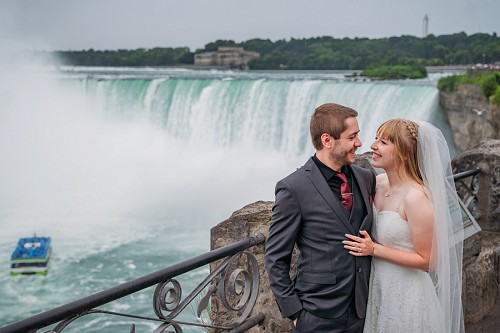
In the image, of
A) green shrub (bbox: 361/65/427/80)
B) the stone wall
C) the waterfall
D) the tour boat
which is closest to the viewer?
the stone wall

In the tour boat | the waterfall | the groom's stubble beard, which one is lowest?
the tour boat

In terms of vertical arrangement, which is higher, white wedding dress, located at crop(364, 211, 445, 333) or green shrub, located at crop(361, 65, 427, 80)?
white wedding dress, located at crop(364, 211, 445, 333)

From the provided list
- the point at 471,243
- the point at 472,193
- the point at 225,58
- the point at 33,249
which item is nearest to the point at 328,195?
the point at 471,243

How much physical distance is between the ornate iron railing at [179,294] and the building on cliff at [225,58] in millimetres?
51715

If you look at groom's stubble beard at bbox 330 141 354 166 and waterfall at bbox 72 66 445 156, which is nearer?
groom's stubble beard at bbox 330 141 354 166

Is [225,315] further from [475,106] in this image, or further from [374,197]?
[475,106]

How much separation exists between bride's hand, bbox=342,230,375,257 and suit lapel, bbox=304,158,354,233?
39mm

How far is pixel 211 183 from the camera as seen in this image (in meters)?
25.3

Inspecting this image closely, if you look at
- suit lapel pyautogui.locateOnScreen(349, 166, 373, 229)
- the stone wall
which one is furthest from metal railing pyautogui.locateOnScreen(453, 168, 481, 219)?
suit lapel pyautogui.locateOnScreen(349, 166, 373, 229)

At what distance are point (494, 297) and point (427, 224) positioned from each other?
2407 mm

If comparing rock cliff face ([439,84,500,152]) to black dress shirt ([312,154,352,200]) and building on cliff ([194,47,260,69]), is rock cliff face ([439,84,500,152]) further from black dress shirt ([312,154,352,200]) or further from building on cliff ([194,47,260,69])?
building on cliff ([194,47,260,69])

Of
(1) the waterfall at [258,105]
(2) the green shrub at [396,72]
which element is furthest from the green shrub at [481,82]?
(2) the green shrub at [396,72]

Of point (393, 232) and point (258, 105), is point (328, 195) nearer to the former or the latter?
point (393, 232)

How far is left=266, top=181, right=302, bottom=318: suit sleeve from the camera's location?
8.45 ft
